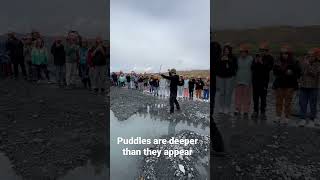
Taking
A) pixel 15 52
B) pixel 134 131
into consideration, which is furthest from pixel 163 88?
pixel 15 52

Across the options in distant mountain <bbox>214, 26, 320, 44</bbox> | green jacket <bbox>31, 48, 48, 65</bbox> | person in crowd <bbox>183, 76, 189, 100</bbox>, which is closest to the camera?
distant mountain <bbox>214, 26, 320, 44</bbox>

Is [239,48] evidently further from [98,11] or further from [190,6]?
[98,11]

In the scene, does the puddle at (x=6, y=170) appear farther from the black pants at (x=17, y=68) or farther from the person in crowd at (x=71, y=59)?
the person in crowd at (x=71, y=59)

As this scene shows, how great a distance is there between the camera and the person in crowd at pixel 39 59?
3.46 metres

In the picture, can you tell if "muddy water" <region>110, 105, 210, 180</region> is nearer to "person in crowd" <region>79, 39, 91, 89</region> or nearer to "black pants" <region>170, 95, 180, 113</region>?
"black pants" <region>170, 95, 180, 113</region>

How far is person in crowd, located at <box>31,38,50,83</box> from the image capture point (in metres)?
3.46

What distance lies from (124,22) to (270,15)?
1.07m

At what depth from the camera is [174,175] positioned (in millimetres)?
3295

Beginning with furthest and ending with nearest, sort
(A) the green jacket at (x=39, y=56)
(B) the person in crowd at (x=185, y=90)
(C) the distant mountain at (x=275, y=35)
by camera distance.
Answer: (A) the green jacket at (x=39, y=56) → (B) the person in crowd at (x=185, y=90) → (C) the distant mountain at (x=275, y=35)

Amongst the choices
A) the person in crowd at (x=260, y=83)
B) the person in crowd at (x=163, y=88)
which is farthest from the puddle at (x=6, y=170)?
the person in crowd at (x=260, y=83)

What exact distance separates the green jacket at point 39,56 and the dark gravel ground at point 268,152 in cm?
139

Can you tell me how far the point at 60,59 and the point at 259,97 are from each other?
5.06ft

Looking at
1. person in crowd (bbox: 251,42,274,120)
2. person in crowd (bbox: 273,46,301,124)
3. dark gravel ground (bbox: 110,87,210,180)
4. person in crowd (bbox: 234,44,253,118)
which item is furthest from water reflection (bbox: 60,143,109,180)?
person in crowd (bbox: 273,46,301,124)

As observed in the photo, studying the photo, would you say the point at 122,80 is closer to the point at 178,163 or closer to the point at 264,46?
the point at 178,163
